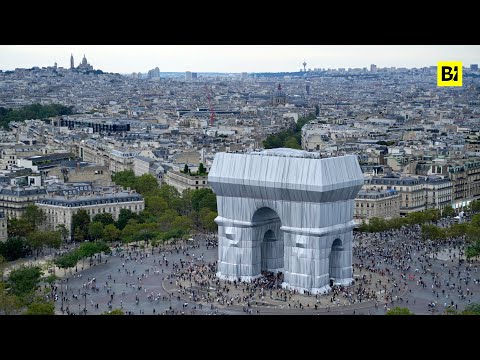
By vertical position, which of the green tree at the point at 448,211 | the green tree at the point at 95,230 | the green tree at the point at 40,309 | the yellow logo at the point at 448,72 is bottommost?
the green tree at the point at 448,211

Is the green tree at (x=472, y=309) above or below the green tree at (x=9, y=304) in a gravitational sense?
below

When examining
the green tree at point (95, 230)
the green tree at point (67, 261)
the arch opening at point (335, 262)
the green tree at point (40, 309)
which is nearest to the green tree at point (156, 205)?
the green tree at point (95, 230)

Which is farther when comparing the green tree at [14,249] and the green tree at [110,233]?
the green tree at [110,233]

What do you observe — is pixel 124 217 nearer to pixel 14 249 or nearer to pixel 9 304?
pixel 14 249

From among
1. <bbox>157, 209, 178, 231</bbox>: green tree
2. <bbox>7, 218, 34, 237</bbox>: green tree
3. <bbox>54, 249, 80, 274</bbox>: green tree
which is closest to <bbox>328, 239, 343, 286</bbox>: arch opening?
<bbox>54, 249, 80, 274</bbox>: green tree

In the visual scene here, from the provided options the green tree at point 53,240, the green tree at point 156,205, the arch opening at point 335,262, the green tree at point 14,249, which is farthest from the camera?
the green tree at point 156,205

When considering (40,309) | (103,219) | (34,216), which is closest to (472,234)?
(103,219)

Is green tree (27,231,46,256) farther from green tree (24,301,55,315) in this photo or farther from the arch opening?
green tree (24,301,55,315)

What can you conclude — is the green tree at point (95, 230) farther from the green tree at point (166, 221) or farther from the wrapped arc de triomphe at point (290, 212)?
the wrapped arc de triomphe at point (290, 212)
